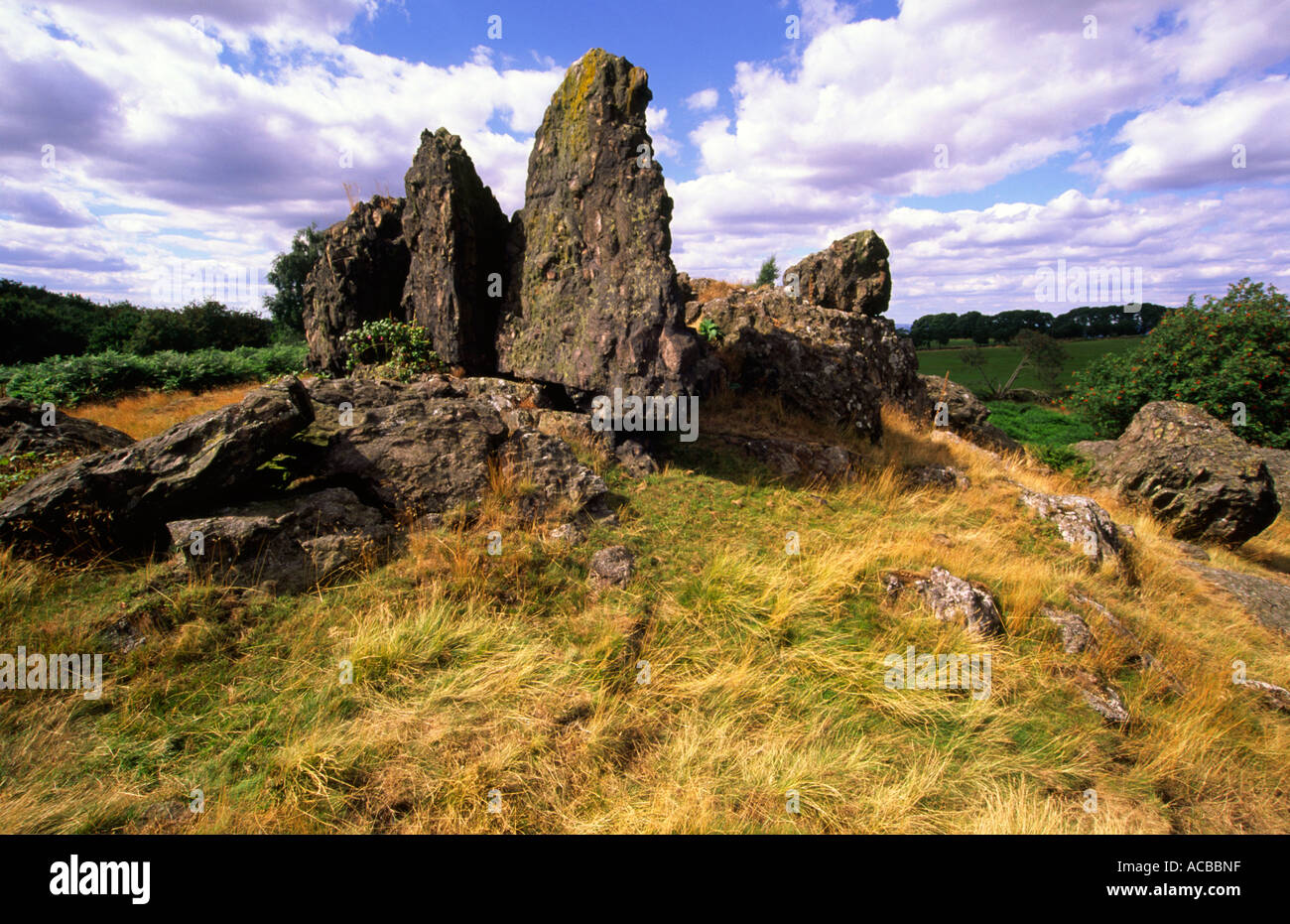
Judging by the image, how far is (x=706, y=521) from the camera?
7.37 m

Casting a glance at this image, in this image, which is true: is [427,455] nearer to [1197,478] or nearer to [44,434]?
[44,434]

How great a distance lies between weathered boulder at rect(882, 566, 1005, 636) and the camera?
240 inches

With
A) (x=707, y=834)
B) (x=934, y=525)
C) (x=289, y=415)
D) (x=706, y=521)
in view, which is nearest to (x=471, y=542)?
(x=289, y=415)

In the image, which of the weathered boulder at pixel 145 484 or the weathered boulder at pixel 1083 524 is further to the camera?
the weathered boulder at pixel 1083 524

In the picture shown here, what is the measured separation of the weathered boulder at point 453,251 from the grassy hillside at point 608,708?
427cm

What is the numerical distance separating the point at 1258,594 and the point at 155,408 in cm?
2056

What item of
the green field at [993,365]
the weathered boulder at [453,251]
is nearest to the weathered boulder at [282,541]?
the weathered boulder at [453,251]

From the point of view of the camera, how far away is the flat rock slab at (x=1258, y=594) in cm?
852

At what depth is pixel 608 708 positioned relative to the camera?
4656 mm

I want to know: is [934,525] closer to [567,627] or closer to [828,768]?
[828,768]

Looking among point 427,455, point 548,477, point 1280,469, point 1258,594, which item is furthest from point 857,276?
point 1280,469

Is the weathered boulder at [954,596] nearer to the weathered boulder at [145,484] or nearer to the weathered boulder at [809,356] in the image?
the weathered boulder at [809,356]

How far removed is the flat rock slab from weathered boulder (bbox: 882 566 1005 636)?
5.60m

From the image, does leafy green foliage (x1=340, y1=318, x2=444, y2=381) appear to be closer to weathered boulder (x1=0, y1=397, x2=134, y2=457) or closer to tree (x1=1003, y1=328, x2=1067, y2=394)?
weathered boulder (x1=0, y1=397, x2=134, y2=457)
